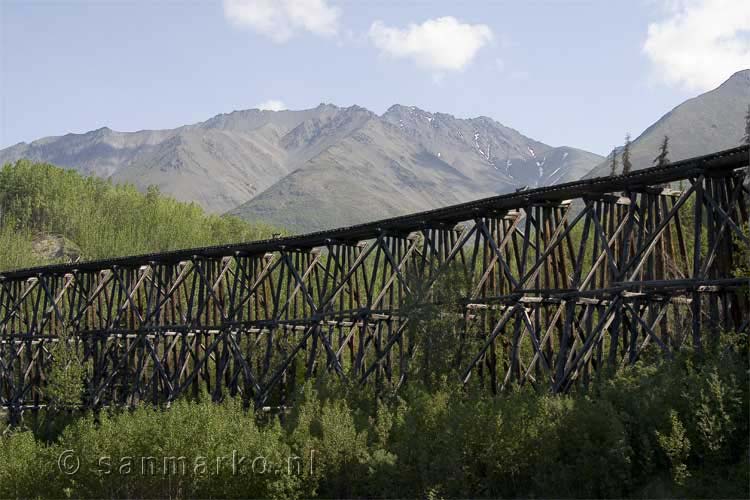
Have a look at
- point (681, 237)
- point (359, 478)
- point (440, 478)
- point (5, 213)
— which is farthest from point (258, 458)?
point (5, 213)

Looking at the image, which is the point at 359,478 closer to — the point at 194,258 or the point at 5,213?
the point at 194,258

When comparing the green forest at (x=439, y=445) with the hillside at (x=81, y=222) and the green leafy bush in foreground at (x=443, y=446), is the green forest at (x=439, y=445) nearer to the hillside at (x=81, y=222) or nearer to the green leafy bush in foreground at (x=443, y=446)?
the green leafy bush in foreground at (x=443, y=446)

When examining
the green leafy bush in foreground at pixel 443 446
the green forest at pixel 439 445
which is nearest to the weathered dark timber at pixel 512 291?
the green forest at pixel 439 445

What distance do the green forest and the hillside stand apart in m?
56.9

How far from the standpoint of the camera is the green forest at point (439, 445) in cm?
1708

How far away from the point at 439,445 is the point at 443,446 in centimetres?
15

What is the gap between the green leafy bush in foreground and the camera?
55.9ft

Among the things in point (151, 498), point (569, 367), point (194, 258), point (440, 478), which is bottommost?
point (151, 498)

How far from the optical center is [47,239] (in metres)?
89.3

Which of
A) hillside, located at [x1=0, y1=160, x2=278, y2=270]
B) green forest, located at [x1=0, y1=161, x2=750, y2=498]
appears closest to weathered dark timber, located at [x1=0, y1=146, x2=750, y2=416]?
green forest, located at [x1=0, y1=161, x2=750, y2=498]

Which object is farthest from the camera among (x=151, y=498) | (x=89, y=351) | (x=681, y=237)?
(x=89, y=351)

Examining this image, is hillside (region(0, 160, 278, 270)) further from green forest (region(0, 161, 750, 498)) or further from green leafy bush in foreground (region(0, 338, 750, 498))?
green leafy bush in foreground (region(0, 338, 750, 498))

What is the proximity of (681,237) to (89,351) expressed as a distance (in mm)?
Answer: 23206

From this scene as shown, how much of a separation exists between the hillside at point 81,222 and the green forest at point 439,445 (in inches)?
2238
